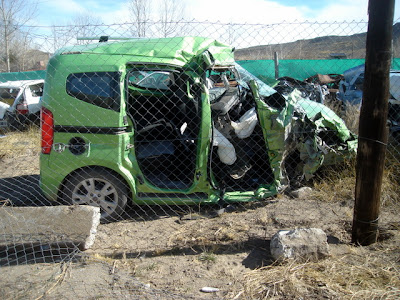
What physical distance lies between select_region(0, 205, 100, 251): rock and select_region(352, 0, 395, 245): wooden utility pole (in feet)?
8.24

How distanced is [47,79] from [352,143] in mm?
3984

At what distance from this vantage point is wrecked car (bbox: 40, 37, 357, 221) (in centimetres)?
378

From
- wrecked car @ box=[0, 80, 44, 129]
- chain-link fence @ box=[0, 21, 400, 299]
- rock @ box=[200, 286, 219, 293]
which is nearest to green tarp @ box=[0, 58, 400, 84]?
wrecked car @ box=[0, 80, 44, 129]

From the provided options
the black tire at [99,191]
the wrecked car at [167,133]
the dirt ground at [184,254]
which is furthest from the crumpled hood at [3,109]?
the dirt ground at [184,254]

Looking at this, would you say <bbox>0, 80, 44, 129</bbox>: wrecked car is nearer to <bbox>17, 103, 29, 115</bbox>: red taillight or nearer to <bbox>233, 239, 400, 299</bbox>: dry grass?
<bbox>17, 103, 29, 115</bbox>: red taillight

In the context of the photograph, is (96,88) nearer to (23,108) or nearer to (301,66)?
(23,108)

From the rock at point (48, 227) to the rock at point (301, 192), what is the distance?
8.32ft

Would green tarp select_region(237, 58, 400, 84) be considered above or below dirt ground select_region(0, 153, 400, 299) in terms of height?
above

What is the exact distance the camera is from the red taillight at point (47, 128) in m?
3.78

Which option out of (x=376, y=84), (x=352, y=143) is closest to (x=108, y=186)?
(x=376, y=84)

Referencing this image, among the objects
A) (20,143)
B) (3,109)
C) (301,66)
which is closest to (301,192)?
(20,143)

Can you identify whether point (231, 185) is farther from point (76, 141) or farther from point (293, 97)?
point (76, 141)

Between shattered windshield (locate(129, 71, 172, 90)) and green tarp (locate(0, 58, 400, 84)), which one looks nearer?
shattered windshield (locate(129, 71, 172, 90))

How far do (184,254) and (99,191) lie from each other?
4.42 ft
